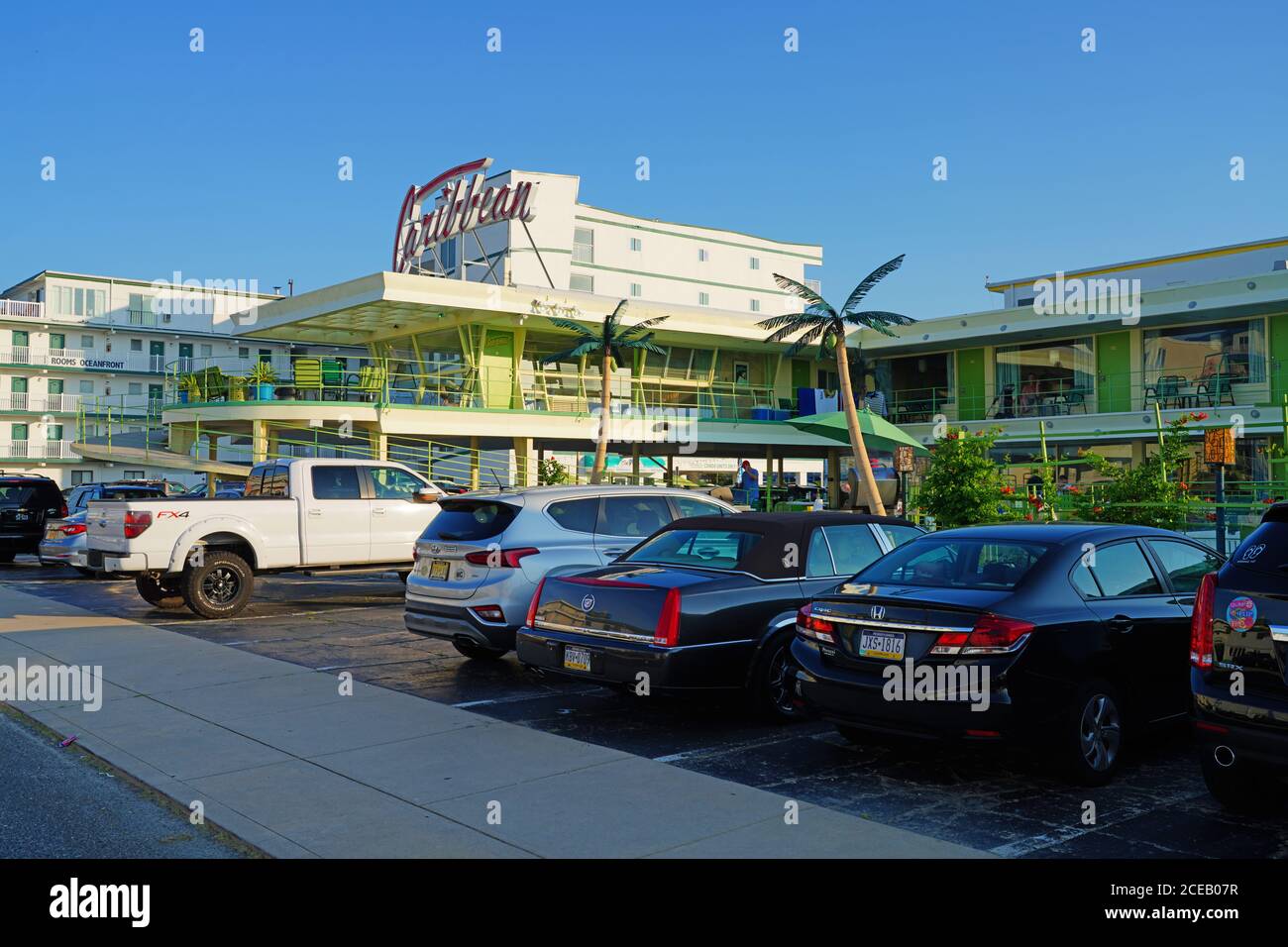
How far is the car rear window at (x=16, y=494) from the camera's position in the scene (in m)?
22.6

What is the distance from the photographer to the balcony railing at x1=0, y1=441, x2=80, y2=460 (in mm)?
62781

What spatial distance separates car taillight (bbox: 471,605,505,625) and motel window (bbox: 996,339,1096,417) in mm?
27041

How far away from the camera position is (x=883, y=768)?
7.00m

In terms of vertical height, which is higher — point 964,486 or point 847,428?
point 847,428

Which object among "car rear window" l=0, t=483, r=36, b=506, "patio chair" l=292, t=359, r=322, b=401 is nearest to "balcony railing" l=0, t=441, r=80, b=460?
"patio chair" l=292, t=359, r=322, b=401

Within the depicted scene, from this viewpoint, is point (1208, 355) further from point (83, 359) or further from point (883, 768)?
point (83, 359)

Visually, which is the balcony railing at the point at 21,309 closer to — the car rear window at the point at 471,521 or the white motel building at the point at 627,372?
the white motel building at the point at 627,372

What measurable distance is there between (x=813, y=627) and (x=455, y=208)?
101 feet

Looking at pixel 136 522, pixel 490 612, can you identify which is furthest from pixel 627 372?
pixel 490 612
